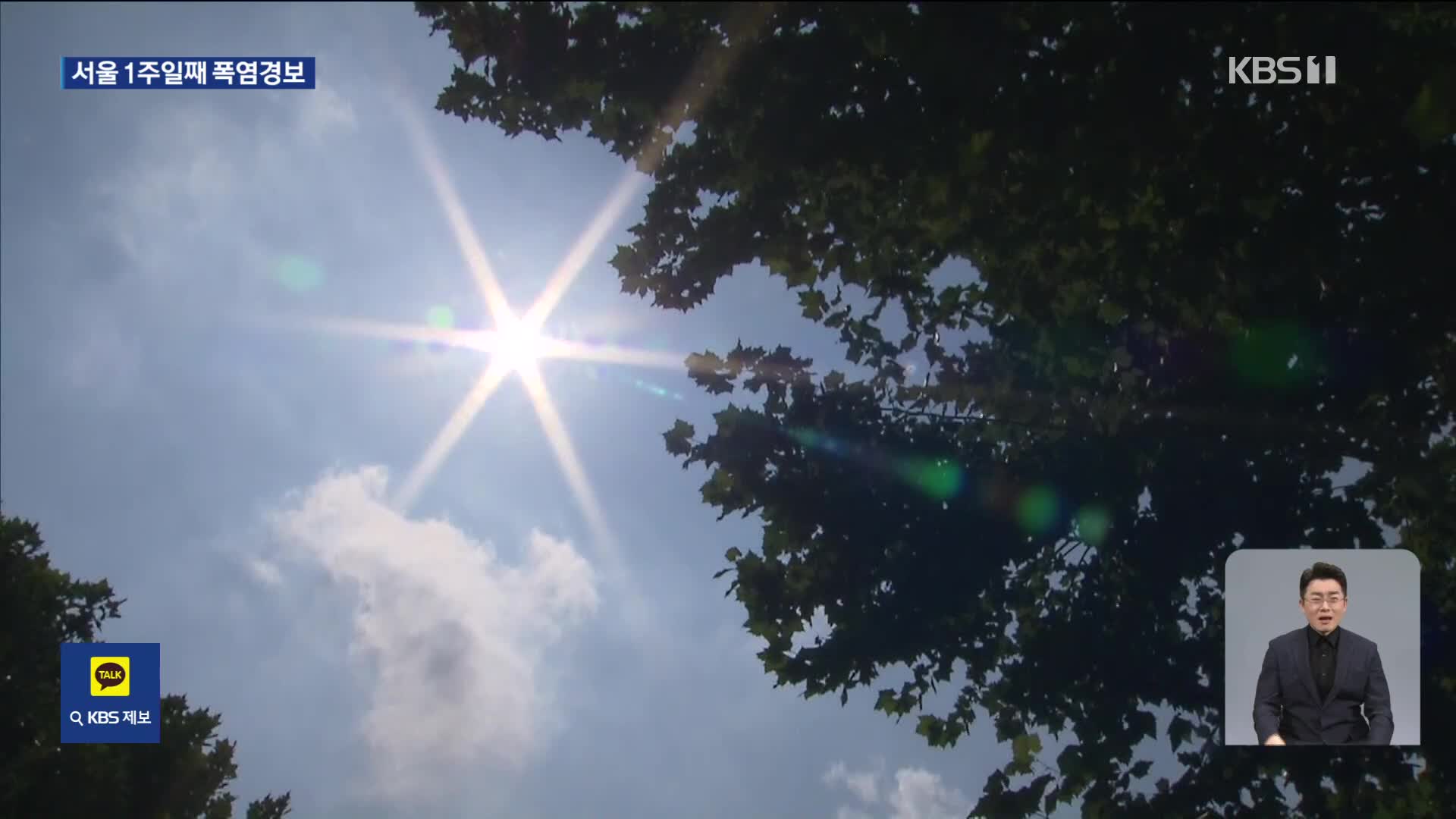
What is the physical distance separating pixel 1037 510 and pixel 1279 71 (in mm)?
4735

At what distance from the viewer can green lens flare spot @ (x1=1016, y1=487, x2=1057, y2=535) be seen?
9070 mm

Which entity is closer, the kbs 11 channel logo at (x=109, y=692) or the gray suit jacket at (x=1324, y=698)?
the gray suit jacket at (x=1324, y=698)

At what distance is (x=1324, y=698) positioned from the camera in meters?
6.77

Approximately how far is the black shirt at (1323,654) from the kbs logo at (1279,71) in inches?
180

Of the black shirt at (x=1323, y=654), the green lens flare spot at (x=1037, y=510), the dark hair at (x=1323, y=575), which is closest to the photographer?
the black shirt at (x=1323, y=654)

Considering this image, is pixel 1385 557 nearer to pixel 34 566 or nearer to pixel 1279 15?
pixel 1279 15

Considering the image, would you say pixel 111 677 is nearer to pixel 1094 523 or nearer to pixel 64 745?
pixel 64 745

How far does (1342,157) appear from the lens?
287 inches

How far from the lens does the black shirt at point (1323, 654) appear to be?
21.2ft

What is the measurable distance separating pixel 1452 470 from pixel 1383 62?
482 centimetres

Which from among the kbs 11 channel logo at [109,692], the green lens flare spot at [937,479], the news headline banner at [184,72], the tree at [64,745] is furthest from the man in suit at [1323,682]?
the tree at [64,745]

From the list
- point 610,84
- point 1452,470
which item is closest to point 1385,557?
point 1452,470

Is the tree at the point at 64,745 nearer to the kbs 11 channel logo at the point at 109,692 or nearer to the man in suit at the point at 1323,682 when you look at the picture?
the kbs 11 channel logo at the point at 109,692

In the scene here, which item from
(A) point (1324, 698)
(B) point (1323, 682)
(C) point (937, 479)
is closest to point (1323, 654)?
(B) point (1323, 682)
